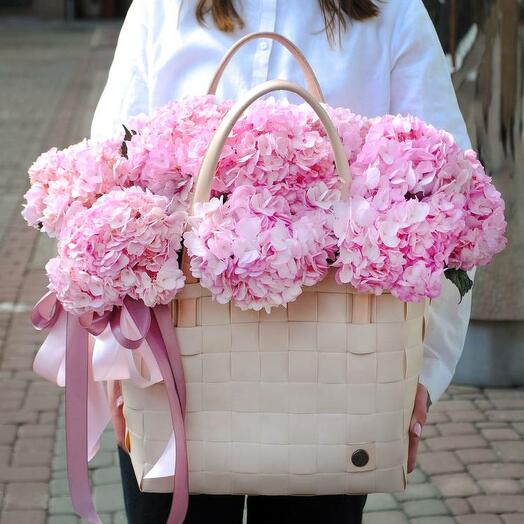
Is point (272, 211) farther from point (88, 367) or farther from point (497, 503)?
point (497, 503)

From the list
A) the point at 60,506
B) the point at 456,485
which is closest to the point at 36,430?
the point at 60,506

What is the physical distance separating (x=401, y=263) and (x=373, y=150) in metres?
0.19

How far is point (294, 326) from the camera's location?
5.48ft

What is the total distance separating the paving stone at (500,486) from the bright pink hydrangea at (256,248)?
2.59 meters

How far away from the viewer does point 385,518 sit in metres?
3.80

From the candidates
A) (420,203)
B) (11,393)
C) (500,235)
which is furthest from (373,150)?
(11,393)

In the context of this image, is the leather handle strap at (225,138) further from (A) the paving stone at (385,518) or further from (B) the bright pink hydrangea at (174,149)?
(A) the paving stone at (385,518)

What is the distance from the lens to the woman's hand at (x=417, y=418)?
1.87 meters

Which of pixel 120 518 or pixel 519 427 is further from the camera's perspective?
pixel 519 427

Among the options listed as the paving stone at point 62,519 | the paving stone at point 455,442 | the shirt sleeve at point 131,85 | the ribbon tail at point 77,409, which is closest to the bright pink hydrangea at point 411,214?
the ribbon tail at point 77,409

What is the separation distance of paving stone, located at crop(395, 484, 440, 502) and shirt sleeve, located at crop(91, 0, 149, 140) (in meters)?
2.23

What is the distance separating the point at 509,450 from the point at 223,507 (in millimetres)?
2462

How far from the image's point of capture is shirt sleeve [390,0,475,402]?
205 centimetres

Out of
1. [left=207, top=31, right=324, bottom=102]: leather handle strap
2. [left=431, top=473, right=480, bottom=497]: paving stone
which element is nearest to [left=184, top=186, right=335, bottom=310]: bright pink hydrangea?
[left=207, top=31, right=324, bottom=102]: leather handle strap
